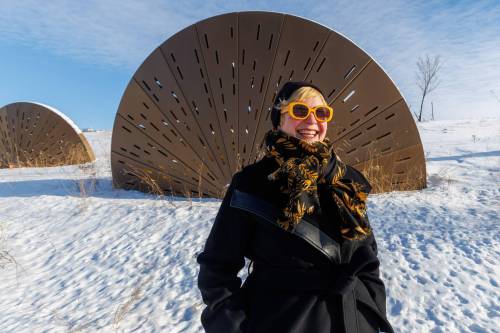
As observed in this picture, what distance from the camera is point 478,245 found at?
3145 mm

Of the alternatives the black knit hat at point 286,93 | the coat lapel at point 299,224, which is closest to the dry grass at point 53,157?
the black knit hat at point 286,93

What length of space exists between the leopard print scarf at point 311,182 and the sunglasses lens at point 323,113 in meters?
0.10

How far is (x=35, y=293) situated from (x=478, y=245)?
4.01 meters

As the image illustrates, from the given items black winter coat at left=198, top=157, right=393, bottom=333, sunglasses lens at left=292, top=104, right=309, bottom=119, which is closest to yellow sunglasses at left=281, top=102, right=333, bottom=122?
sunglasses lens at left=292, top=104, right=309, bottom=119

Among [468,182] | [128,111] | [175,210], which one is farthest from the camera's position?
[128,111]

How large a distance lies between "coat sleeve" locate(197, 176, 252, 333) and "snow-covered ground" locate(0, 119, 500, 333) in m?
1.41

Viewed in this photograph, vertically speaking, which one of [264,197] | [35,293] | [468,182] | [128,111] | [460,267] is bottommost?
[35,293]

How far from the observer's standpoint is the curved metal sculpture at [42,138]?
11438mm

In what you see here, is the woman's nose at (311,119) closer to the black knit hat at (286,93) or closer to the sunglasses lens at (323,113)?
the sunglasses lens at (323,113)

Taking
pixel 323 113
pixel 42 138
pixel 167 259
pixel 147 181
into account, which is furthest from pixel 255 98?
pixel 42 138

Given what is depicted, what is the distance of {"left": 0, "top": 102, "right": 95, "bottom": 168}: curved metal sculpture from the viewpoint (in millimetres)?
11438

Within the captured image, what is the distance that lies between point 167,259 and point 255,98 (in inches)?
104

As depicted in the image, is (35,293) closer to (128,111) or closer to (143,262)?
(143,262)

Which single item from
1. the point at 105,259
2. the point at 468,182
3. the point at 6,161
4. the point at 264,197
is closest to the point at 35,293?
the point at 105,259
